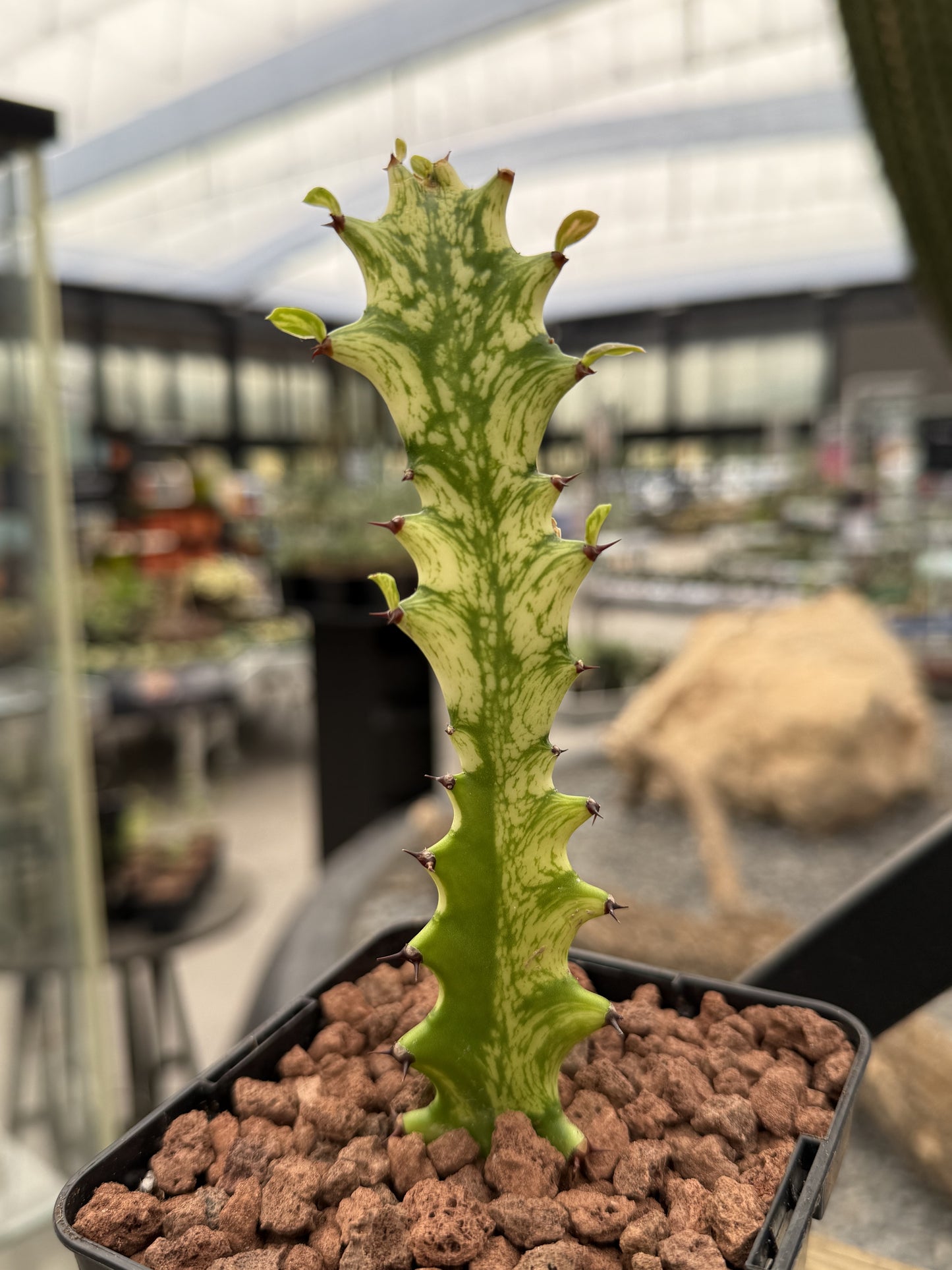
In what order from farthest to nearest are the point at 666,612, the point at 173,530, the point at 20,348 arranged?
the point at 666,612
the point at 173,530
the point at 20,348

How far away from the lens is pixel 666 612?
8180 millimetres

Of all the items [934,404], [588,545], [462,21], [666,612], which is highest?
[462,21]

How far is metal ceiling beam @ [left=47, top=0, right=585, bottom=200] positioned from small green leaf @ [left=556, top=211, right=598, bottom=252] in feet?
23.4

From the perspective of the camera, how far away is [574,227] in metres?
0.37

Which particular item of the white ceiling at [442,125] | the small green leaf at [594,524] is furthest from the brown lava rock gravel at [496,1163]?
the white ceiling at [442,125]

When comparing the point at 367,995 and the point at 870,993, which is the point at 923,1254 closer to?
the point at 870,993

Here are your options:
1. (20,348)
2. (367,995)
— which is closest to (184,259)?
(20,348)

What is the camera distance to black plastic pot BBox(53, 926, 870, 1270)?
0.33 meters

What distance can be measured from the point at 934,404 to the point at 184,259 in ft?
31.8

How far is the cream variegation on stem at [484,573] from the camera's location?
363 mm

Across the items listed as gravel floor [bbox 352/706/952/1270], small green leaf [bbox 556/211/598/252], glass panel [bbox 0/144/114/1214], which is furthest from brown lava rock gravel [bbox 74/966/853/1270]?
gravel floor [bbox 352/706/952/1270]

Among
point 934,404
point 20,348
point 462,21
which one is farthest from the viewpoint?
point 934,404

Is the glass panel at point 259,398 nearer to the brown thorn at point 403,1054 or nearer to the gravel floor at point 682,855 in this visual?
the gravel floor at point 682,855

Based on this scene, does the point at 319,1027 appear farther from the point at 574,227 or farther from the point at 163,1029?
the point at 163,1029
